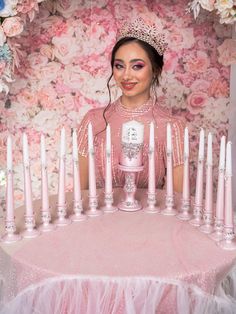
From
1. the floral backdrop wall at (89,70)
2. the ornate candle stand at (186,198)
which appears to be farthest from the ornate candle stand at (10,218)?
the floral backdrop wall at (89,70)

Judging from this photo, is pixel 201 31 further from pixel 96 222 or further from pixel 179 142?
A: pixel 96 222

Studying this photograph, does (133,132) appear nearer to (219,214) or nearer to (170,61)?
(219,214)

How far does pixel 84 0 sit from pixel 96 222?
117cm

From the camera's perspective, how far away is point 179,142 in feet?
5.97

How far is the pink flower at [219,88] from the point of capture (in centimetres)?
227

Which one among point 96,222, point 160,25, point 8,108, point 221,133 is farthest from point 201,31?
point 96,222

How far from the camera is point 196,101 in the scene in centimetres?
229

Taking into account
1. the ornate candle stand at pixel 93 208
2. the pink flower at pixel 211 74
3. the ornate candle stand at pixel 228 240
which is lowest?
the ornate candle stand at pixel 228 240

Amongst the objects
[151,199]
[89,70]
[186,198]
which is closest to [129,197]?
[151,199]

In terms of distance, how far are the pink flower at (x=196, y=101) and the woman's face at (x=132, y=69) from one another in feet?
1.68

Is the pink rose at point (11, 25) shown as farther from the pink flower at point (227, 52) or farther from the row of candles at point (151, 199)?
the pink flower at point (227, 52)

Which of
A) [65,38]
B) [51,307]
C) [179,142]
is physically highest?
[65,38]

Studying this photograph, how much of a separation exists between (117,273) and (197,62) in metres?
1.34

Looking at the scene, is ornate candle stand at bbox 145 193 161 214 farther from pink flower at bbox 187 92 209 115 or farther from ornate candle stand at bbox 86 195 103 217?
pink flower at bbox 187 92 209 115
